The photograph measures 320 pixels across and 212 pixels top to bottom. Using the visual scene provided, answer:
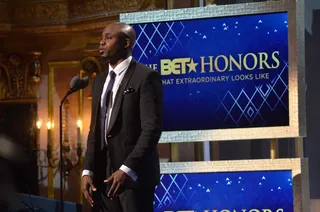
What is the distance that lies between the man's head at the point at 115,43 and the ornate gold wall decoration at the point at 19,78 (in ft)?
17.2

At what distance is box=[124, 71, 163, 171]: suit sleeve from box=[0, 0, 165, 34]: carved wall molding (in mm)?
4793

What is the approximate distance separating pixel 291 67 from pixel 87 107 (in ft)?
13.4

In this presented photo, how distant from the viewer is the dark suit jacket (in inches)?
101

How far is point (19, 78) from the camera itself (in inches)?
311

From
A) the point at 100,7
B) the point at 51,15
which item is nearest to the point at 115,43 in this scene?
the point at 100,7

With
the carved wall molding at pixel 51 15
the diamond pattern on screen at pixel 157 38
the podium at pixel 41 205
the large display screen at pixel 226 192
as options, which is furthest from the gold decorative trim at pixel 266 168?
the carved wall molding at pixel 51 15

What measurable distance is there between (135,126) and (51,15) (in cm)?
528

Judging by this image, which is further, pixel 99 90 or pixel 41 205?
pixel 41 205

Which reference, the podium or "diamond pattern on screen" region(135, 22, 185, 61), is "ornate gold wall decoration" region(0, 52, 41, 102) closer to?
the podium

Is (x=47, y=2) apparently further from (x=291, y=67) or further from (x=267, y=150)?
(x=291, y=67)

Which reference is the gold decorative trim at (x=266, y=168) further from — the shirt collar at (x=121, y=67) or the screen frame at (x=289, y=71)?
the shirt collar at (x=121, y=67)

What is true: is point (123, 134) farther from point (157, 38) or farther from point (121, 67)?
point (157, 38)

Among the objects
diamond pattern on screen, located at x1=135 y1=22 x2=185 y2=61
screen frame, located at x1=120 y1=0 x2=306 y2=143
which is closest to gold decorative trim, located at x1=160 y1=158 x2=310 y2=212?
screen frame, located at x1=120 y1=0 x2=306 y2=143

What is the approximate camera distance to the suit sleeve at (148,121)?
2.54 meters
